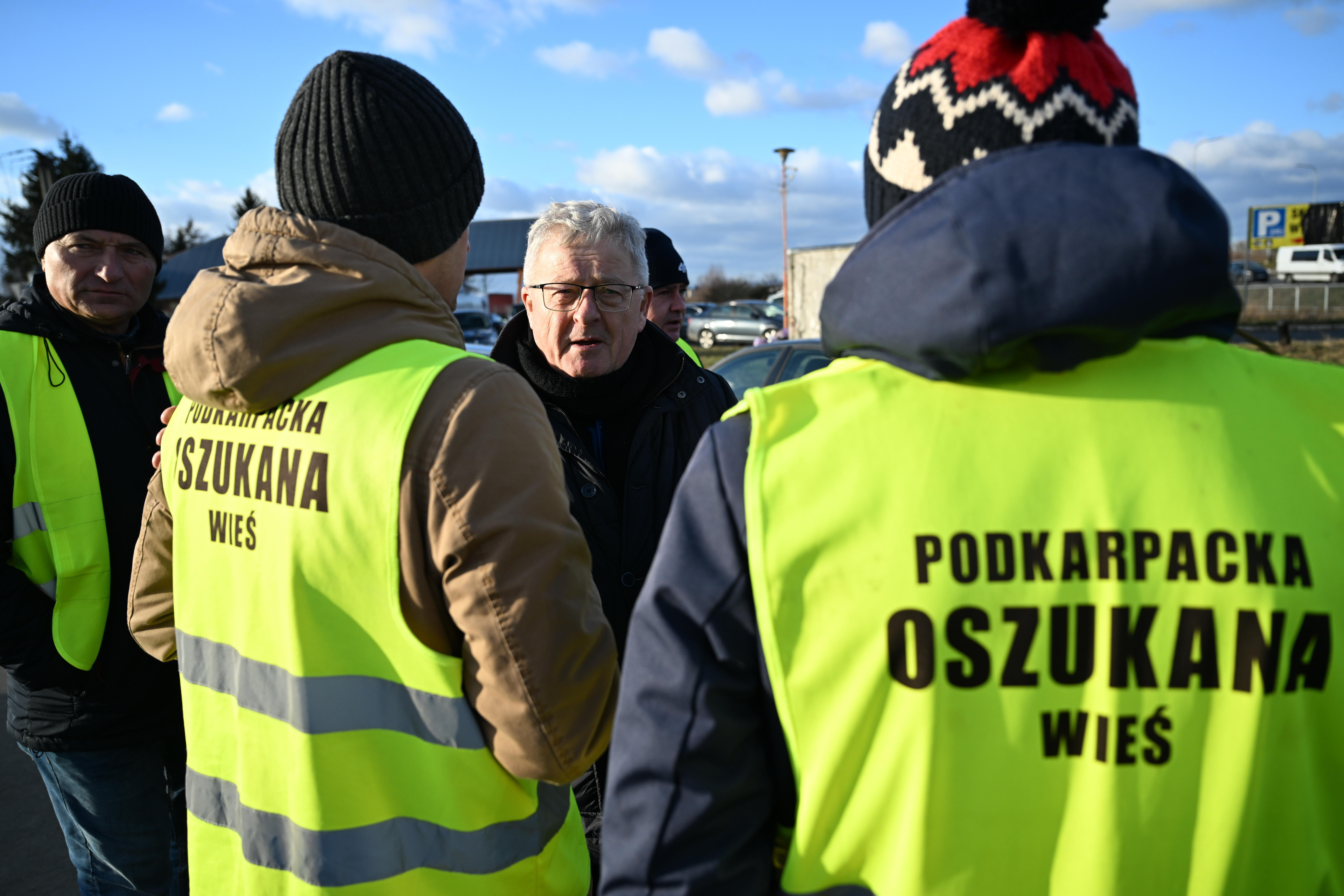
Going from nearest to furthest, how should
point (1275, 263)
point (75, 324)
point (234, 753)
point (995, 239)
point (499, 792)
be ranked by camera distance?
point (995, 239), point (499, 792), point (234, 753), point (75, 324), point (1275, 263)

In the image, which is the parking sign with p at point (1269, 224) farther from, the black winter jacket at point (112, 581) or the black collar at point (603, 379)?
the black winter jacket at point (112, 581)

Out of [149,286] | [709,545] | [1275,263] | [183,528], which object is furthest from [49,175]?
[1275,263]

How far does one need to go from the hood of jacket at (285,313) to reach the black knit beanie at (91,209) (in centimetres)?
162

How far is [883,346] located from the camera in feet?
3.09

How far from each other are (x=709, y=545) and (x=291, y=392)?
2.68 feet

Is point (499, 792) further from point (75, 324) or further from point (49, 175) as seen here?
point (49, 175)

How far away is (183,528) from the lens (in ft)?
4.97

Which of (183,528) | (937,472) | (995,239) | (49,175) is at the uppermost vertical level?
(49,175)

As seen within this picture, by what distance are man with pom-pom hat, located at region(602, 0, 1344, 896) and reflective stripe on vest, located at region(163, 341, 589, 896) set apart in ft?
1.49

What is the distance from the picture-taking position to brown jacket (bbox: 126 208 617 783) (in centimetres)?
128

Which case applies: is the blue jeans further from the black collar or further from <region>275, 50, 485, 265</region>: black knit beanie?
<region>275, 50, 485, 265</region>: black knit beanie

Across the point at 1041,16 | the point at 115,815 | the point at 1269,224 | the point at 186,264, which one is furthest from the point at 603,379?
the point at 1269,224

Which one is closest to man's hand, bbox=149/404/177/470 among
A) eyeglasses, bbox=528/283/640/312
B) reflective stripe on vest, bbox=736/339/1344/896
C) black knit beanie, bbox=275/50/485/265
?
black knit beanie, bbox=275/50/485/265

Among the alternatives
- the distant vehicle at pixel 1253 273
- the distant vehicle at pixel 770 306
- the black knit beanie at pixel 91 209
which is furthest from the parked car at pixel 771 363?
the distant vehicle at pixel 1253 273
